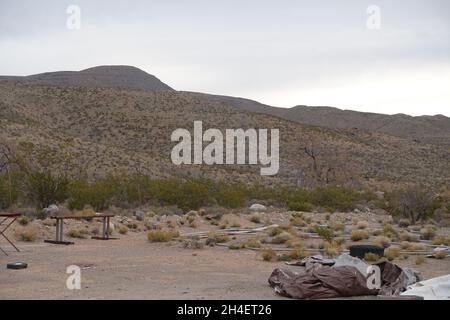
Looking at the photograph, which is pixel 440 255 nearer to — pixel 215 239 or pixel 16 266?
pixel 215 239

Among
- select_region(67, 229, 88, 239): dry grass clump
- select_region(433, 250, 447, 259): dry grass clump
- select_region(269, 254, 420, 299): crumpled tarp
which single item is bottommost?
select_region(67, 229, 88, 239): dry grass clump

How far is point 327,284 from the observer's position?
1033 centimetres

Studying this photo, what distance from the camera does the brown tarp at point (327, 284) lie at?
1022cm

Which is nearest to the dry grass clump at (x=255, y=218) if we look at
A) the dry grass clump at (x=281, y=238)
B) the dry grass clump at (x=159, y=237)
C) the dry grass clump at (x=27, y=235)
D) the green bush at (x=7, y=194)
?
the dry grass clump at (x=281, y=238)

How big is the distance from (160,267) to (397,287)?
5637 millimetres

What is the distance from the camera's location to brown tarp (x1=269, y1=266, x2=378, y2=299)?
33.5ft

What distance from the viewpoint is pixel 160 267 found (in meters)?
14.4

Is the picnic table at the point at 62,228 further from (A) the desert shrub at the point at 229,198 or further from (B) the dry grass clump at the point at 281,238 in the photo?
(A) the desert shrub at the point at 229,198

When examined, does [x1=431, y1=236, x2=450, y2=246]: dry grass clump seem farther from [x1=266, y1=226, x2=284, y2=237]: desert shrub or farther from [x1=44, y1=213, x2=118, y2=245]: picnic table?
[x1=44, y1=213, x2=118, y2=245]: picnic table

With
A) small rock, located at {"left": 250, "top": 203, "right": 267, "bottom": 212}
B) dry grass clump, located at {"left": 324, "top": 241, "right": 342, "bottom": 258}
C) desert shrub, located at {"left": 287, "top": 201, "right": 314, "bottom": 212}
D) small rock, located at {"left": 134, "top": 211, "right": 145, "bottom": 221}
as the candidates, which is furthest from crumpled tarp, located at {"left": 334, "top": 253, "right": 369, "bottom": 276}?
desert shrub, located at {"left": 287, "top": 201, "right": 314, "bottom": 212}

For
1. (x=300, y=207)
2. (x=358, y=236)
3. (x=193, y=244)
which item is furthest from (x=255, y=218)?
(x=193, y=244)
